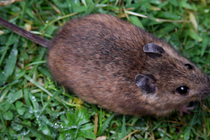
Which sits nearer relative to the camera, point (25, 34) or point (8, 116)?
point (8, 116)

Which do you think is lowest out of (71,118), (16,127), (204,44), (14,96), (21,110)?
(16,127)

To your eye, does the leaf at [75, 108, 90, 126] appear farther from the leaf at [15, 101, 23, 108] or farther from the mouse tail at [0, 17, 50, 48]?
the mouse tail at [0, 17, 50, 48]

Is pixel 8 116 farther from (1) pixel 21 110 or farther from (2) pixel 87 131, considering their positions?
(2) pixel 87 131

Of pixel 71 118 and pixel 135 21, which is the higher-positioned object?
pixel 135 21

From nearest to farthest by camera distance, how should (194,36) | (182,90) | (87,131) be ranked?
(182,90) → (87,131) → (194,36)

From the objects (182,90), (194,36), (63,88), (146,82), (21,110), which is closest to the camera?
(146,82)

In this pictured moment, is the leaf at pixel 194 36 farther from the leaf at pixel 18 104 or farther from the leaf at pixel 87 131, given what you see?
the leaf at pixel 18 104

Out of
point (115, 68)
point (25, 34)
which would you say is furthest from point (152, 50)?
point (25, 34)

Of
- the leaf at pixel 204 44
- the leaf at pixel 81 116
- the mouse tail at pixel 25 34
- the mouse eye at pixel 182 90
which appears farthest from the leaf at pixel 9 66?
the leaf at pixel 204 44
